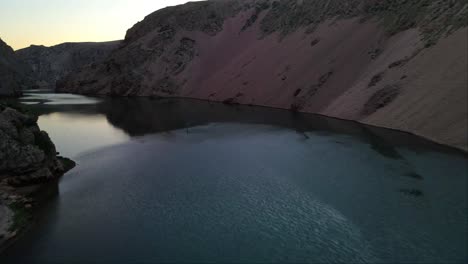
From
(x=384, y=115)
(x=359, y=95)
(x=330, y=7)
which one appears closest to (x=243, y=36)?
(x=330, y=7)

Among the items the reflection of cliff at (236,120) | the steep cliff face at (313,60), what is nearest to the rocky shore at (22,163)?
the reflection of cliff at (236,120)

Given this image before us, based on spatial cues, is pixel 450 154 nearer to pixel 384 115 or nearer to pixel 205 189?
pixel 384 115

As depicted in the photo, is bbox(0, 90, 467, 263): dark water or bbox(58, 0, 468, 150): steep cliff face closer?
bbox(0, 90, 467, 263): dark water

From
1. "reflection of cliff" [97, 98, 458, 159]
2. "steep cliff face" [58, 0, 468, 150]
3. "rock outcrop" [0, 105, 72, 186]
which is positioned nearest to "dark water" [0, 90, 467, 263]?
"reflection of cliff" [97, 98, 458, 159]

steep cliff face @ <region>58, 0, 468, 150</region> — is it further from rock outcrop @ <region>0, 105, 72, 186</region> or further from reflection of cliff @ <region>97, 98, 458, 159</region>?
rock outcrop @ <region>0, 105, 72, 186</region>

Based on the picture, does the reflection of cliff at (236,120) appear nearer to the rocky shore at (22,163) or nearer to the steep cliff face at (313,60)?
the steep cliff face at (313,60)

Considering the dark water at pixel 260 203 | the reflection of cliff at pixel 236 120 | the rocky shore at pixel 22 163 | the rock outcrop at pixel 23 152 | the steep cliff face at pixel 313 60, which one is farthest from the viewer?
the steep cliff face at pixel 313 60
